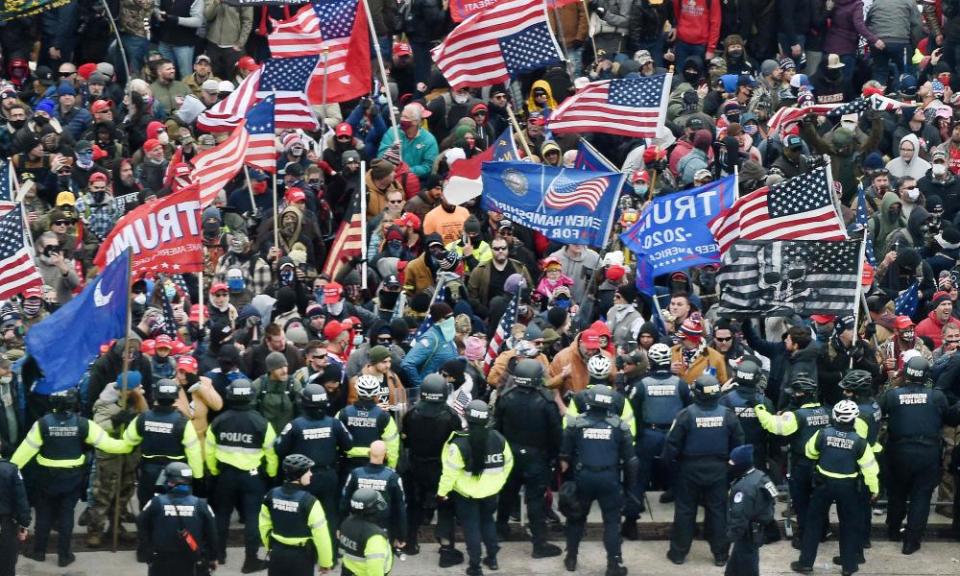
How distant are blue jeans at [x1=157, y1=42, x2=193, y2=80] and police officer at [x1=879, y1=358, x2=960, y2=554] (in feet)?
42.4

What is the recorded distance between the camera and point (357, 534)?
2117cm

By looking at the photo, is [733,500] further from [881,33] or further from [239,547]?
[881,33]

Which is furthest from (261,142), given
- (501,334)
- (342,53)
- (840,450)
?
(840,450)

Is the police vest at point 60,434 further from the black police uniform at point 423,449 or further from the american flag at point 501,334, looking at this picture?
the american flag at point 501,334

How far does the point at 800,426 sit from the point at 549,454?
2.45 meters

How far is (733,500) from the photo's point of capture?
22.2 meters

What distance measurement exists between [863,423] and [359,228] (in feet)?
23.4

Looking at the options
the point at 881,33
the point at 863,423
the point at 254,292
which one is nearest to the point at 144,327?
the point at 254,292

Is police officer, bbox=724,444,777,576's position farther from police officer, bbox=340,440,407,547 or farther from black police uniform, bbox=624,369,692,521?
police officer, bbox=340,440,407,547

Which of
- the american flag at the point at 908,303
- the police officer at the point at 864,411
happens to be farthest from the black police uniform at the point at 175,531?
the american flag at the point at 908,303

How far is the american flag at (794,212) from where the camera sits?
25.8 meters

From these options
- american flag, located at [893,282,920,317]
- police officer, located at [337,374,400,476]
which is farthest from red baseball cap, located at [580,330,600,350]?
american flag, located at [893,282,920,317]

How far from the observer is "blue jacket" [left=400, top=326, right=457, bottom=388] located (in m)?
24.6

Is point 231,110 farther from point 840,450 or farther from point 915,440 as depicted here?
point 915,440
